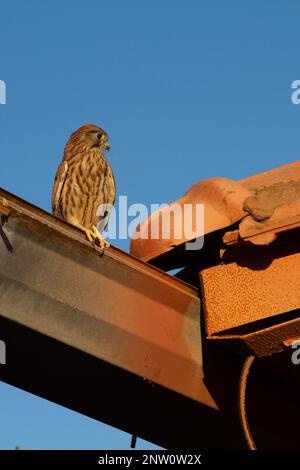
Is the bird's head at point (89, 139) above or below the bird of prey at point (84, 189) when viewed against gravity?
above

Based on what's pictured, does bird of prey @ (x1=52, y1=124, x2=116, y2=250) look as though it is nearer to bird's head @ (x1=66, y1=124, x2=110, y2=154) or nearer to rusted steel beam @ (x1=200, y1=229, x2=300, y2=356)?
bird's head @ (x1=66, y1=124, x2=110, y2=154)

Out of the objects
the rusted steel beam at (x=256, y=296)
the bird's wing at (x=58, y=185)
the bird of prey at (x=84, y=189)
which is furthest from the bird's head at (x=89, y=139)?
the rusted steel beam at (x=256, y=296)

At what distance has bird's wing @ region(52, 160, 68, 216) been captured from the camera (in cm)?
465

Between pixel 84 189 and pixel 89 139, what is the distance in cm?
61

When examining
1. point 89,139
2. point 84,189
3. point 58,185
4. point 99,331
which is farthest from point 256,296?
point 89,139

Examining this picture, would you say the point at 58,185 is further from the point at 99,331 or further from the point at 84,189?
the point at 99,331

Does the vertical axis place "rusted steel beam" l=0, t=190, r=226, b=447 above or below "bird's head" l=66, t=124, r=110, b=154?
below

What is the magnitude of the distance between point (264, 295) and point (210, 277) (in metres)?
0.22

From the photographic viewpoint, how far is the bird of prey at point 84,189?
4.59m

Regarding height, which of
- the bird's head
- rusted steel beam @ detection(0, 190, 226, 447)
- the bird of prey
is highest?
the bird's head

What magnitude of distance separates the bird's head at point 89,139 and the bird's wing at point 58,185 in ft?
0.74

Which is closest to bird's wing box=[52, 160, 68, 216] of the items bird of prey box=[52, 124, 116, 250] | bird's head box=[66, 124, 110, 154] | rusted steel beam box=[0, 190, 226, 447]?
bird of prey box=[52, 124, 116, 250]

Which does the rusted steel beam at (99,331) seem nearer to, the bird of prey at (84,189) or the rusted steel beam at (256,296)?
the rusted steel beam at (256,296)

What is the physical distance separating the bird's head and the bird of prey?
0.08 metres
